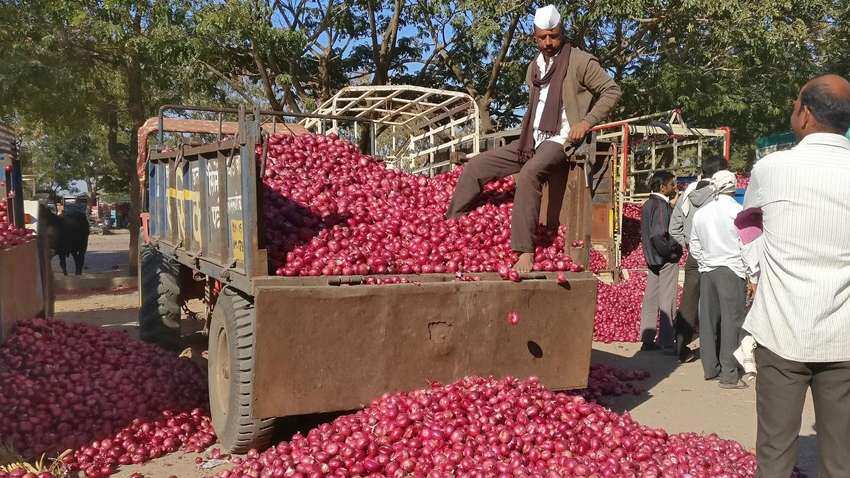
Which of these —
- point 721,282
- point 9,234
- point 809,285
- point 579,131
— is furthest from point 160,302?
point 809,285

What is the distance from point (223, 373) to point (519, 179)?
245 centimetres

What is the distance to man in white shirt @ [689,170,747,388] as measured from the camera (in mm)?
6785

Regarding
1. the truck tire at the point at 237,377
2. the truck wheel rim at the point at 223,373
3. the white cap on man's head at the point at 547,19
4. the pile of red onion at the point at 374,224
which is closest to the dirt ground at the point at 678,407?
the truck tire at the point at 237,377

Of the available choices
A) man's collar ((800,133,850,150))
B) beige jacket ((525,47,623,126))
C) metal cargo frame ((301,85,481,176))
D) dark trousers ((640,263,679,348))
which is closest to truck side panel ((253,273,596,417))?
beige jacket ((525,47,623,126))

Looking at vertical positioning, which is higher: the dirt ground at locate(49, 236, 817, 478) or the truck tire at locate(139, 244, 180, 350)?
the truck tire at locate(139, 244, 180, 350)

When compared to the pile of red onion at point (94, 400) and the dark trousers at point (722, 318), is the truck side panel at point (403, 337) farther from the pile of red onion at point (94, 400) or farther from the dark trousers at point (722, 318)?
the dark trousers at point (722, 318)

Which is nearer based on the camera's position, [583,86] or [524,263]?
[524,263]

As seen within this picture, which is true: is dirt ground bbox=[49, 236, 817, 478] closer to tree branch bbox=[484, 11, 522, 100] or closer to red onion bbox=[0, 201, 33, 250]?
red onion bbox=[0, 201, 33, 250]

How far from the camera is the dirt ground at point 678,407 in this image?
15.4 ft

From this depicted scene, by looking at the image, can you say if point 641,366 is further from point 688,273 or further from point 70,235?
point 70,235

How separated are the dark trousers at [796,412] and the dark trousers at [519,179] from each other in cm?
190

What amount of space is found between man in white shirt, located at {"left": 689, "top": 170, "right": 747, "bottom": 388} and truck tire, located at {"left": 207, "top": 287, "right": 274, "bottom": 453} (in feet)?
15.2

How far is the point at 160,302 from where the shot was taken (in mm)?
7262

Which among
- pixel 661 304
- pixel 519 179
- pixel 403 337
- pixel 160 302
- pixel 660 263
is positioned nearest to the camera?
pixel 403 337
